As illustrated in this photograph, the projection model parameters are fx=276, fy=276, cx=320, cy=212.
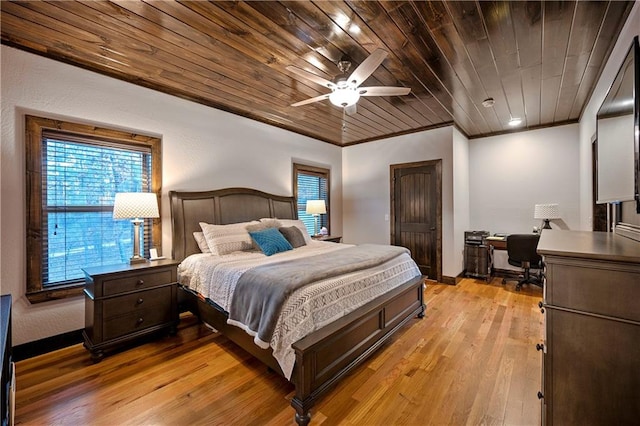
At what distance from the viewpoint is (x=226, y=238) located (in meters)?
3.18

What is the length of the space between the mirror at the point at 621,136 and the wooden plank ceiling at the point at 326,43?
0.59 metres

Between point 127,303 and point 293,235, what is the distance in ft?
6.16

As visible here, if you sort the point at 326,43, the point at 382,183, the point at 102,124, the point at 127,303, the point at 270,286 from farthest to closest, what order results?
the point at 382,183
the point at 102,124
the point at 127,303
the point at 326,43
the point at 270,286

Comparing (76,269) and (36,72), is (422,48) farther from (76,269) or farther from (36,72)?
(76,269)

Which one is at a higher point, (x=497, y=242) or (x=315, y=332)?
(x=497, y=242)

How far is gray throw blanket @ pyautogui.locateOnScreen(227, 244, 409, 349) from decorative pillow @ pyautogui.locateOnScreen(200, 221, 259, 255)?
92 cm

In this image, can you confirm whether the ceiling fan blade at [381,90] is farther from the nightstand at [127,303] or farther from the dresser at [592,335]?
the nightstand at [127,303]

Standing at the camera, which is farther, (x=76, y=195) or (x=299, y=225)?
(x=299, y=225)

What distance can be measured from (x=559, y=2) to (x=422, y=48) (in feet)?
2.87

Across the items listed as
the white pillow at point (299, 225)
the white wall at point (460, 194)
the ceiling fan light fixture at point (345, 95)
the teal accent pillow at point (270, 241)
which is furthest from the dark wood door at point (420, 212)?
the ceiling fan light fixture at point (345, 95)

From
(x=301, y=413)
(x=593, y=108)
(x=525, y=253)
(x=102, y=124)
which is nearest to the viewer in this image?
(x=301, y=413)

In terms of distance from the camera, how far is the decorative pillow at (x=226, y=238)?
310cm

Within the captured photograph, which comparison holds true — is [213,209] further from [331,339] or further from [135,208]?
[331,339]

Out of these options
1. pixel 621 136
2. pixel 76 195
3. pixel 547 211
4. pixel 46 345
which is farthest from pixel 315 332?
pixel 547 211
